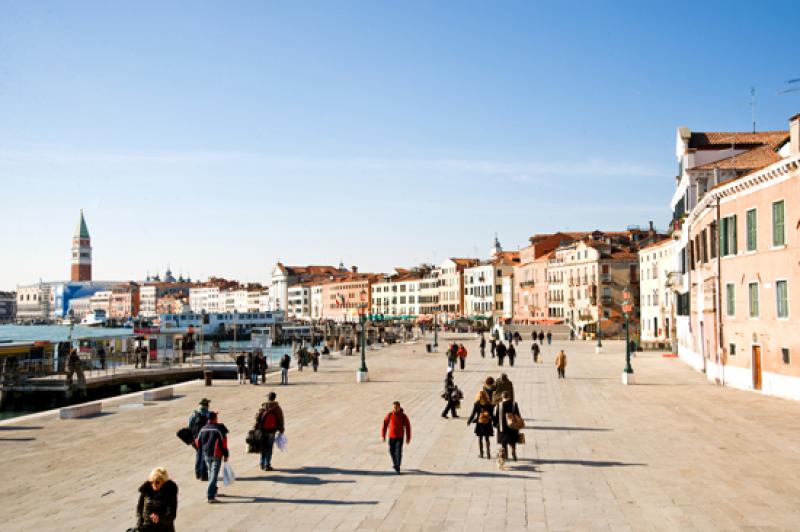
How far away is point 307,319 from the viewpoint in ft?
648

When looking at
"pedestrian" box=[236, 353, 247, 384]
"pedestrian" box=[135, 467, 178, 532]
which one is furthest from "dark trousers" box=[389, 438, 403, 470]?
"pedestrian" box=[236, 353, 247, 384]

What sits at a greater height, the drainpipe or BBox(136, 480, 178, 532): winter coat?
the drainpipe

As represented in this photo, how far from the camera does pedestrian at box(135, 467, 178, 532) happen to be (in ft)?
28.5

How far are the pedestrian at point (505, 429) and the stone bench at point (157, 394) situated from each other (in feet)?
55.1

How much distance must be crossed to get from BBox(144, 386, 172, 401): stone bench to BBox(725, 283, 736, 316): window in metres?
21.4

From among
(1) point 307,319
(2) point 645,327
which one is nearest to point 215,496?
(2) point 645,327

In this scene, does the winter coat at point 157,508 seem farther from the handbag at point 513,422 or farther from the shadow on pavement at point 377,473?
the handbag at point 513,422

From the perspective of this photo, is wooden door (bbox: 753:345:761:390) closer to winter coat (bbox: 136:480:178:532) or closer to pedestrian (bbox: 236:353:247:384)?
pedestrian (bbox: 236:353:247:384)

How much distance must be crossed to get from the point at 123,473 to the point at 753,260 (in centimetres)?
2214

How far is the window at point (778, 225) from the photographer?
85.6ft

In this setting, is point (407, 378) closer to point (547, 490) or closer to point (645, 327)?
Answer: point (547, 490)

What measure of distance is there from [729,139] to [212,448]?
38354 mm

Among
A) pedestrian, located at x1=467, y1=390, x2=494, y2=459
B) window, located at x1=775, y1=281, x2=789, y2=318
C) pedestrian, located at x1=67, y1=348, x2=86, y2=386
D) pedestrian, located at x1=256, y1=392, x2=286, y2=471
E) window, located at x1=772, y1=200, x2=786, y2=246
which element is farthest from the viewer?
pedestrian, located at x1=67, y1=348, x2=86, y2=386

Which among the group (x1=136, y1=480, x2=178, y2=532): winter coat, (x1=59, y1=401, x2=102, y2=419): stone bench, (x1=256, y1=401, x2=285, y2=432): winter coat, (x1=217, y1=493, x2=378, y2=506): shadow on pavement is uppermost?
(x1=256, y1=401, x2=285, y2=432): winter coat
